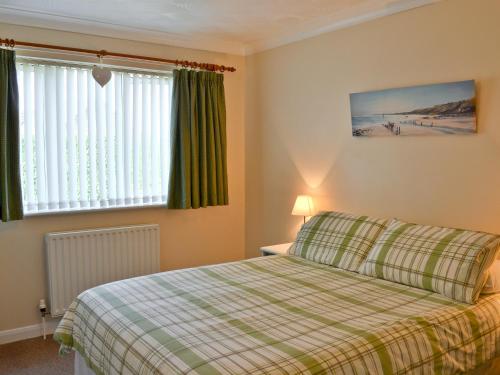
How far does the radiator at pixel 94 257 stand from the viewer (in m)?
3.51

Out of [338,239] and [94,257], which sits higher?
[338,239]

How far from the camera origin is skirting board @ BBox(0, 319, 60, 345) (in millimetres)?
3408

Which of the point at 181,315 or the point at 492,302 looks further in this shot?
the point at 492,302

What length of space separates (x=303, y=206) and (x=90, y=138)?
1.82m

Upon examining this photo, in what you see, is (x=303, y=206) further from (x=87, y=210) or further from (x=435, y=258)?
(x=87, y=210)

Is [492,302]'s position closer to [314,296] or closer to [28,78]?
[314,296]

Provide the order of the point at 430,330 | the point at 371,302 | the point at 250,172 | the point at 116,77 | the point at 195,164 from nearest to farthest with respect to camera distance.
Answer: the point at 430,330
the point at 371,302
the point at 116,77
the point at 195,164
the point at 250,172

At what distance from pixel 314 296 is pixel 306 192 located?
1602mm

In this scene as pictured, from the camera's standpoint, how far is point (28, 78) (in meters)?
3.41

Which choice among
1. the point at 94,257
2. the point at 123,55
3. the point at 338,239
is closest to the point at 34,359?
the point at 94,257

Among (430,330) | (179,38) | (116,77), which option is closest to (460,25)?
(430,330)

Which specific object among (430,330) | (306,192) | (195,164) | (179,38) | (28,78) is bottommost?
(430,330)

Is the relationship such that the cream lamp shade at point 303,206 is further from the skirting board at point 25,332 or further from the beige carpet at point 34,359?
the skirting board at point 25,332

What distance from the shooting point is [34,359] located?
315cm
